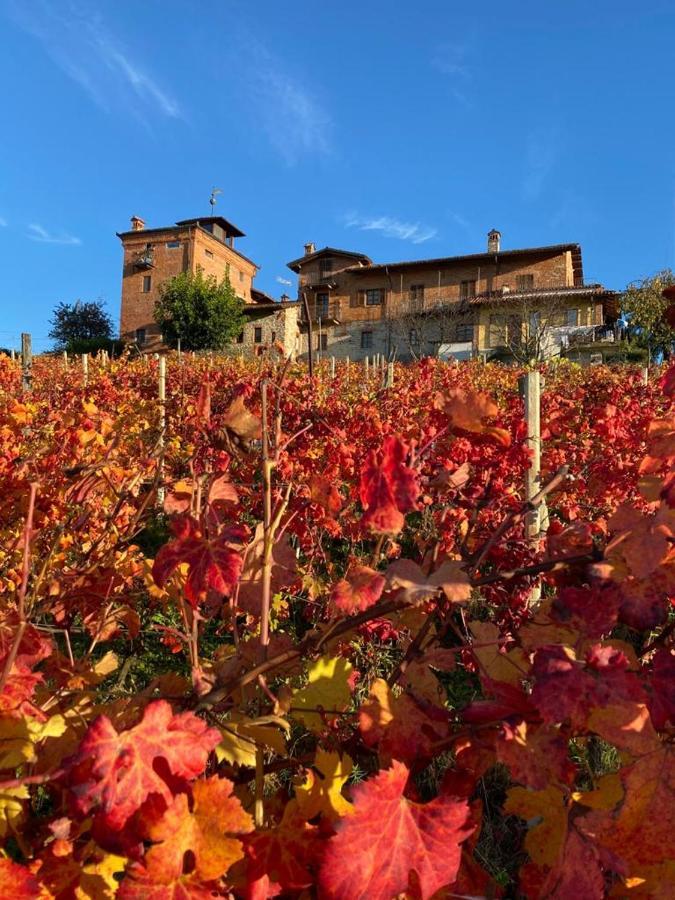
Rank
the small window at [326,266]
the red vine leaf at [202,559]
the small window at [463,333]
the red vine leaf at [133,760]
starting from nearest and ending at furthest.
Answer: the red vine leaf at [133,760], the red vine leaf at [202,559], the small window at [463,333], the small window at [326,266]

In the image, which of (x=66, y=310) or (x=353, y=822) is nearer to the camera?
(x=353, y=822)

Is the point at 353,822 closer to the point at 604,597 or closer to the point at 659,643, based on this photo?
the point at 604,597

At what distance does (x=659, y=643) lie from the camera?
3.27 feet

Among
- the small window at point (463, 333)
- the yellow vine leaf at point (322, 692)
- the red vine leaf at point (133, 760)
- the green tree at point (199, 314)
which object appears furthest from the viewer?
the small window at point (463, 333)

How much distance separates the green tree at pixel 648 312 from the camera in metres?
32.5

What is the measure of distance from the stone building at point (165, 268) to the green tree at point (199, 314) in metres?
3.47

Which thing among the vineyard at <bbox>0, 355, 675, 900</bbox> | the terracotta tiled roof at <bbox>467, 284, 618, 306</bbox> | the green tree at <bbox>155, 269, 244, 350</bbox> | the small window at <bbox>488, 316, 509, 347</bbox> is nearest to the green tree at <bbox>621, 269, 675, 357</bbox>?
the terracotta tiled roof at <bbox>467, 284, 618, 306</bbox>

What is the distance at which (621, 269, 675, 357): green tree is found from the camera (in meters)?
32.5

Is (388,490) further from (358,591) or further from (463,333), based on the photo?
(463,333)

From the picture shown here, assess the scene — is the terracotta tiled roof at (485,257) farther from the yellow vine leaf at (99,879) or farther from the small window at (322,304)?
the yellow vine leaf at (99,879)

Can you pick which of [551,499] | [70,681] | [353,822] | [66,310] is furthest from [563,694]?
[66,310]

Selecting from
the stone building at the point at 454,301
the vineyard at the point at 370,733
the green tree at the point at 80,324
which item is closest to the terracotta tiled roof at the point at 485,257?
the stone building at the point at 454,301

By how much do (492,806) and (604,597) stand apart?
2181 millimetres

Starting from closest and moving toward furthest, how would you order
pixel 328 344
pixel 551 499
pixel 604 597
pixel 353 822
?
1. pixel 353 822
2. pixel 604 597
3. pixel 551 499
4. pixel 328 344
